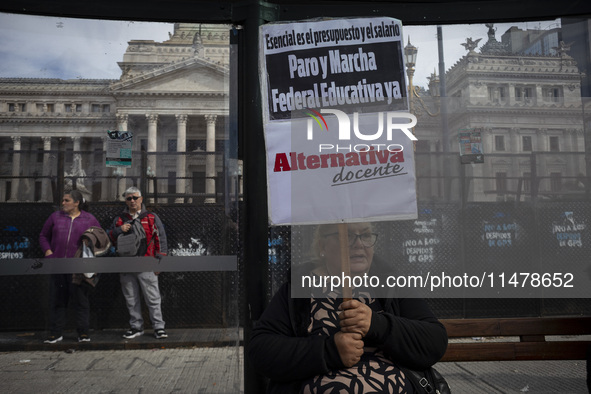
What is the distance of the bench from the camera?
2.96 metres

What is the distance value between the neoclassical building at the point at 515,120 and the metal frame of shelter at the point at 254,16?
263 mm

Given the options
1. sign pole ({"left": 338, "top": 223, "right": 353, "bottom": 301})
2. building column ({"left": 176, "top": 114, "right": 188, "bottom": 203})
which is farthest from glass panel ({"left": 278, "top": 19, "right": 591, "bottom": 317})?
building column ({"left": 176, "top": 114, "right": 188, "bottom": 203})

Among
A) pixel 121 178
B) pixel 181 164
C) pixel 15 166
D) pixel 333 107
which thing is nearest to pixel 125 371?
pixel 121 178

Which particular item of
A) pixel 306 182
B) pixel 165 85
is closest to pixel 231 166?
pixel 165 85

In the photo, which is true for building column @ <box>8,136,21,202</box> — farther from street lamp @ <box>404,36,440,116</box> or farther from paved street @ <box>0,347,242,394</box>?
street lamp @ <box>404,36,440,116</box>

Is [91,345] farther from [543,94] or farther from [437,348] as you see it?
[543,94]

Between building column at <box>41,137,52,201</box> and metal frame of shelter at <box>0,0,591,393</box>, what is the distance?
33.8 inches

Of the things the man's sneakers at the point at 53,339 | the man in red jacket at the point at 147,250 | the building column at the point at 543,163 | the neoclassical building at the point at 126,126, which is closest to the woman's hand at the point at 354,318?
the neoclassical building at the point at 126,126

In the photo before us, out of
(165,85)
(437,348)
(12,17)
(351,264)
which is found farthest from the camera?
(165,85)

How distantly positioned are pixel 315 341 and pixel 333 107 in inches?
46.5

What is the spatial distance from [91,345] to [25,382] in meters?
0.47

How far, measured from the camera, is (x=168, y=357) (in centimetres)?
353

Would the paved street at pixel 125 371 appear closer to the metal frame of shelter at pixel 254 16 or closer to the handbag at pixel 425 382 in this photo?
the metal frame of shelter at pixel 254 16

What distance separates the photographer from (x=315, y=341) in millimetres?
2074
